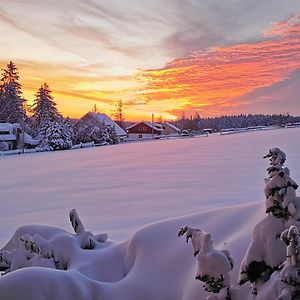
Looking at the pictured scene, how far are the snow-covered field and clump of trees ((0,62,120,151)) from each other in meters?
32.2

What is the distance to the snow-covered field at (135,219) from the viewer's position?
2.47 metres

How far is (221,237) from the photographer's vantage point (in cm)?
273

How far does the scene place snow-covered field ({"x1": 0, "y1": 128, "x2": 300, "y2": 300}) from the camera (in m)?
2.47

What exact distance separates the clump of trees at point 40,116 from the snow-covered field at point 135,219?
1269 inches

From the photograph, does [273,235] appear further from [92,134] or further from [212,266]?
[92,134]

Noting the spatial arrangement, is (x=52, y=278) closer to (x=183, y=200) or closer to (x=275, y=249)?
(x=275, y=249)

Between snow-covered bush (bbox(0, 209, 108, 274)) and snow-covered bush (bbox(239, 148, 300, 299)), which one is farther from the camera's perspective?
snow-covered bush (bbox(0, 209, 108, 274))

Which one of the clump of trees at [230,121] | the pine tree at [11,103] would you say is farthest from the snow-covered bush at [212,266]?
the clump of trees at [230,121]

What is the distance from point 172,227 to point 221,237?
50cm

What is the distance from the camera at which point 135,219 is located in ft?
22.4

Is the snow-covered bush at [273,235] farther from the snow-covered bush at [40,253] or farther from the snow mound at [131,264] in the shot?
the snow-covered bush at [40,253]

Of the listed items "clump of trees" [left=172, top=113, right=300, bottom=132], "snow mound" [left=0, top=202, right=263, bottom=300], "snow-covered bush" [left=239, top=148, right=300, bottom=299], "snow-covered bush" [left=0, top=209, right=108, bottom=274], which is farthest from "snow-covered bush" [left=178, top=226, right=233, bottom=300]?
"clump of trees" [left=172, top=113, right=300, bottom=132]

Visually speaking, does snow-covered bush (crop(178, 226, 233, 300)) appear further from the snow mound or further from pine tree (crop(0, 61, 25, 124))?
pine tree (crop(0, 61, 25, 124))

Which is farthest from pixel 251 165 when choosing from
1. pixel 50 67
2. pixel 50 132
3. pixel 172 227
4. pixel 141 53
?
pixel 50 132
